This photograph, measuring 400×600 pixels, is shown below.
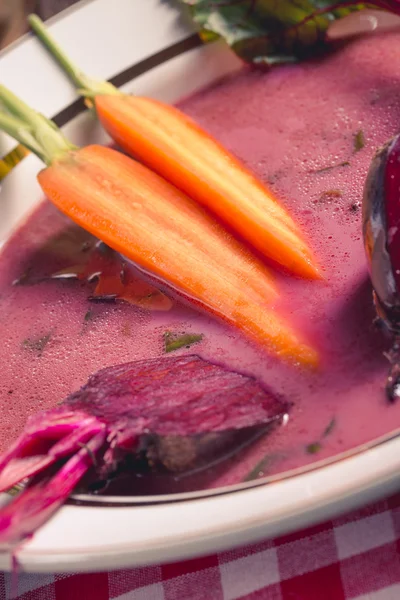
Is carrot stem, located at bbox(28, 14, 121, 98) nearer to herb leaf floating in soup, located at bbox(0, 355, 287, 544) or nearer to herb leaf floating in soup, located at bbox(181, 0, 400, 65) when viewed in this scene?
herb leaf floating in soup, located at bbox(181, 0, 400, 65)

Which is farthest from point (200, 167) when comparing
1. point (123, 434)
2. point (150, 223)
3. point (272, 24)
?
point (123, 434)

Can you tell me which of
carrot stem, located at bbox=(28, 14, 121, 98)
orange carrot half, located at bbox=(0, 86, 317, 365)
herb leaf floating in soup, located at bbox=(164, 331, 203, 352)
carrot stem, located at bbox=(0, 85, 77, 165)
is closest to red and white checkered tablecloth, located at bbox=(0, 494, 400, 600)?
orange carrot half, located at bbox=(0, 86, 317, 365)

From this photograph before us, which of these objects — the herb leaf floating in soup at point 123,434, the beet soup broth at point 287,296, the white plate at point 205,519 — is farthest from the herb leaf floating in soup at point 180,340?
the white plate at point 205,519

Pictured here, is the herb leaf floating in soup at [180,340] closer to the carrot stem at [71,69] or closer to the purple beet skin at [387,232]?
the purple beet skin at [387,232]

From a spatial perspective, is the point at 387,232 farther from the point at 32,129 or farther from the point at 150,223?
the point at 32,129

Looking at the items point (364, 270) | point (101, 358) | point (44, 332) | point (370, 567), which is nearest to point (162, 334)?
point (101, 358)

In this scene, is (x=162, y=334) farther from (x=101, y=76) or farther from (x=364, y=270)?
(x=101, y=76)

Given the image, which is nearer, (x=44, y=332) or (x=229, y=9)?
(x=44, y=332)
